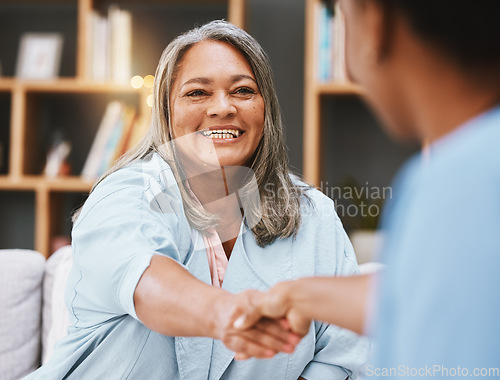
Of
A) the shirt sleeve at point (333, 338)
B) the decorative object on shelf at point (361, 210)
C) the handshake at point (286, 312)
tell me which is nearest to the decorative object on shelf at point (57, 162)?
the decorative object on shelf at point (361, 210)

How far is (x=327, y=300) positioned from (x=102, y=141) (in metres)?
2.23

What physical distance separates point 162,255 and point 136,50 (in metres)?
2.09

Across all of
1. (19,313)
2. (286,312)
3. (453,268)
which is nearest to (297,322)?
(286,312)

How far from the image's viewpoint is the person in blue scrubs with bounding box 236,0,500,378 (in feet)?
1.47

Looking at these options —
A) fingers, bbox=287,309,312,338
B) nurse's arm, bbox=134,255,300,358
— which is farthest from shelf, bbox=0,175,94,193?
fingers, bbox=287,309,312,338

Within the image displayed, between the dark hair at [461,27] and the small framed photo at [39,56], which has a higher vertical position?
the small framed photo at [39,56]

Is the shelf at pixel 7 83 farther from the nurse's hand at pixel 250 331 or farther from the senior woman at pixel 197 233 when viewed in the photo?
the nurse's hand at pixel 250 331

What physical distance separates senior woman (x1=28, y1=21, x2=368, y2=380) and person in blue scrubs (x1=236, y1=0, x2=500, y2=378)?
1.65 ft

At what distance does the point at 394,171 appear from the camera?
2.90 metres

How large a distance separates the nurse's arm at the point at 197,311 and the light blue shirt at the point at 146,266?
3cm

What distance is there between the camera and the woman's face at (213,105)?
143 centimetres

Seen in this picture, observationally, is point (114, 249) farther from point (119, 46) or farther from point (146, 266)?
point (119, 46)

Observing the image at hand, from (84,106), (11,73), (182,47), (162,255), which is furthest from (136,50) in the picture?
(162,255)

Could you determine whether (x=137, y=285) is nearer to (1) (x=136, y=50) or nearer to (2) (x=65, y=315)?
(2) (x=65, y=315)
